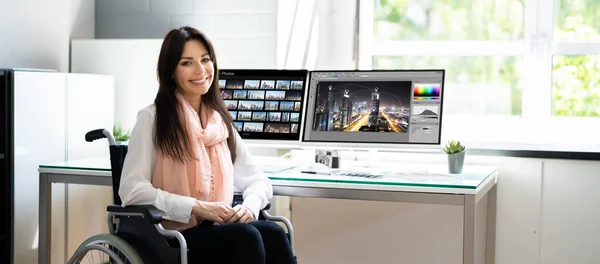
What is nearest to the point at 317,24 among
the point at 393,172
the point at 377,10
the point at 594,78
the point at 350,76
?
the point at 377,10

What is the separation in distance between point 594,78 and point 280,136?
57.6 inches

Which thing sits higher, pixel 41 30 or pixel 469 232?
pixel 41 30

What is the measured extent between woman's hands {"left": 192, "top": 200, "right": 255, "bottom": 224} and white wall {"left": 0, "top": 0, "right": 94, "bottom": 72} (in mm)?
1741

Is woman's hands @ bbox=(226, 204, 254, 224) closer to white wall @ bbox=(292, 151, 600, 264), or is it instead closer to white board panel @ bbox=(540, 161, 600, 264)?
white wall @ bbox=(292, 151, 600, 264)

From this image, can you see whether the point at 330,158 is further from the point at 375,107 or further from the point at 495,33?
the point at 495,33

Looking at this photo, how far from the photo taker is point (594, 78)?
3715 millimetres

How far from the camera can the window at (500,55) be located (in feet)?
12.2

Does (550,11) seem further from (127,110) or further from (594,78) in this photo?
(127,110)

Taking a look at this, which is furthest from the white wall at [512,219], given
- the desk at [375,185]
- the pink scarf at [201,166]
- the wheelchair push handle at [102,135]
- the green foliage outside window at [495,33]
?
the wheelchair push handle at [102,135]

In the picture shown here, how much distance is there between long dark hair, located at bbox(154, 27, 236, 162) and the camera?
2.56m

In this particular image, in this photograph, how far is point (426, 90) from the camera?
3.30 metres

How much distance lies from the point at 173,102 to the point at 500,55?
1.81 meters

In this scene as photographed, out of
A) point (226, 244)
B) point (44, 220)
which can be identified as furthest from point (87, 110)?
point (226, 244)

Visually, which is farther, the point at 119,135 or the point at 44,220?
the point at 119,135
